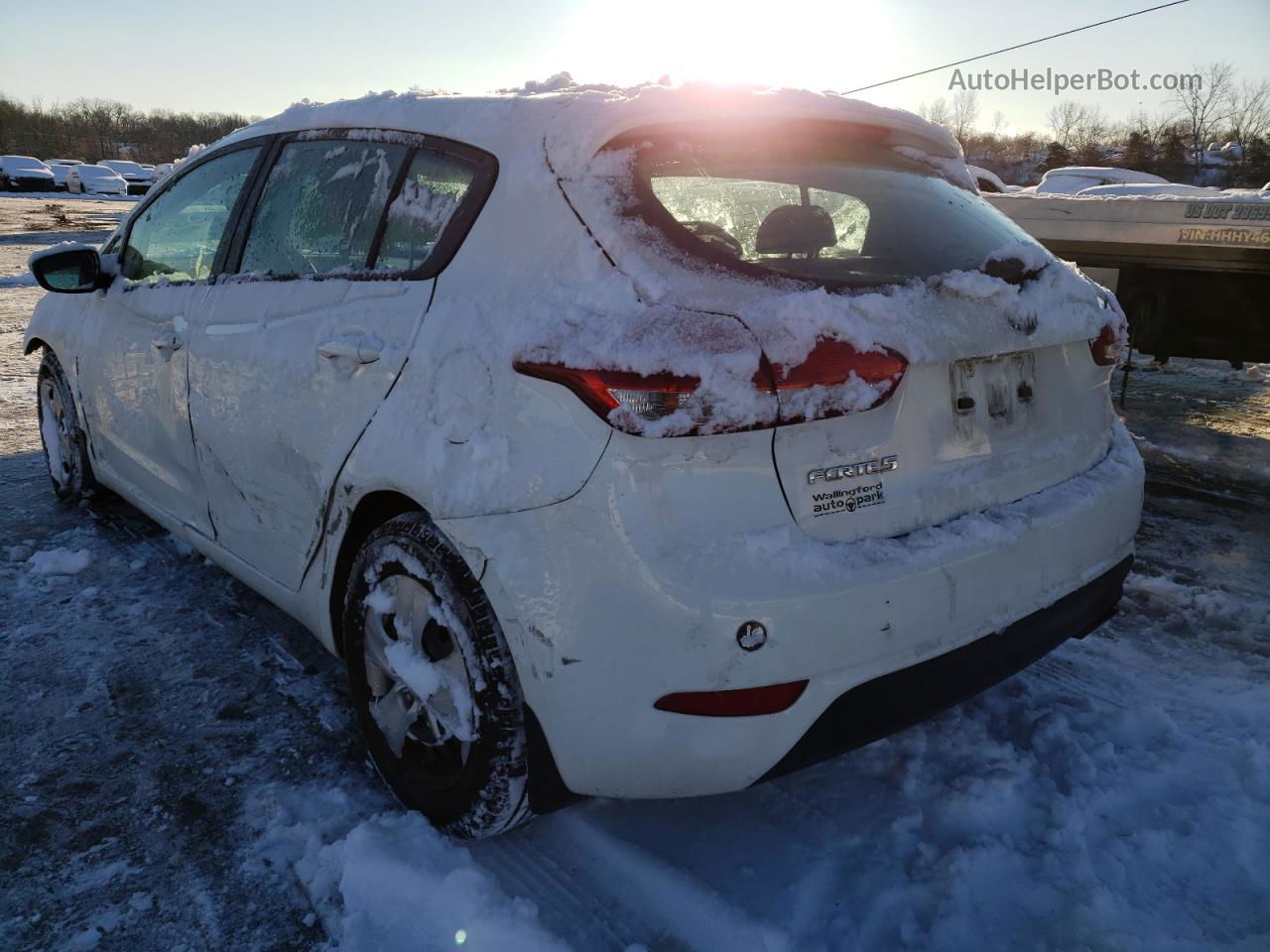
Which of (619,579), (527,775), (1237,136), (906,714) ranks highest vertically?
(1237,136)

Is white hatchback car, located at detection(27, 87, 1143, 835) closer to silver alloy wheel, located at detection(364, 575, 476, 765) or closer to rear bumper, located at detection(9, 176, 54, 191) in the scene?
silver alloy wheel, located at detection(364, 575, 476, 765)

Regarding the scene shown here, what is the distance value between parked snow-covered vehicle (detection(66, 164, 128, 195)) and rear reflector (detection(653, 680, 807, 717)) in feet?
169

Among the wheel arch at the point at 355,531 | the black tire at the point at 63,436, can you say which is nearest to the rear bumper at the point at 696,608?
the wheel arch at the point at 355,531

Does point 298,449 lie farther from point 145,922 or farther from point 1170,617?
point 1170,617

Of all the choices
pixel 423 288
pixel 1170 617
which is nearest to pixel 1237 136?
pixel 1170 617

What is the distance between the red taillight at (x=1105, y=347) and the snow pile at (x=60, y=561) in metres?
3.83

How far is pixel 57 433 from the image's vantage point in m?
4.67

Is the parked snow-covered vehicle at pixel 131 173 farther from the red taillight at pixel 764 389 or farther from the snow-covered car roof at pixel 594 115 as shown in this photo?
the red taillight at pixel 764 389

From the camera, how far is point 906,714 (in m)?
1.97

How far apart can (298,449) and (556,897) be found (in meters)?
1.32

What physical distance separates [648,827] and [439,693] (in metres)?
0.63

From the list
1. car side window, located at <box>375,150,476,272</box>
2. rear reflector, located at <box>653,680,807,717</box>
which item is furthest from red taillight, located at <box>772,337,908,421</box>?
car side window, located at <box>375,150,476,272</box>

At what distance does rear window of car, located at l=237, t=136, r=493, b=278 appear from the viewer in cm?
227

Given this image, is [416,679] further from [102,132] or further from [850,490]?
[102,132]
